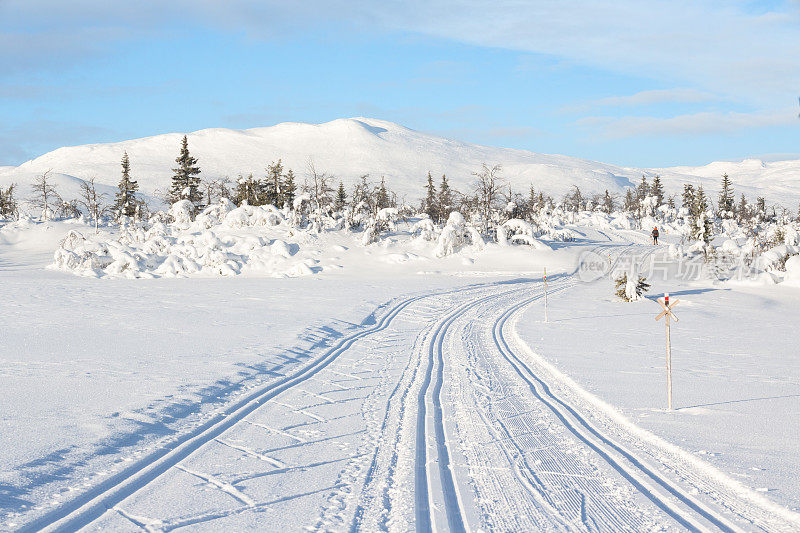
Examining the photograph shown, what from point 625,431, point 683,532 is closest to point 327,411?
point 625,431

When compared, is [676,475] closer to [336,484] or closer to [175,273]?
[336,484]

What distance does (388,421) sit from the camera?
7641 mm

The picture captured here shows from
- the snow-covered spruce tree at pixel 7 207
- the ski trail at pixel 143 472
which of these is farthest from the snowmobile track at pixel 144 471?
the snow-covered spruce tree at pixel 7 207

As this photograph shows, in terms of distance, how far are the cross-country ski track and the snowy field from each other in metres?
0.03

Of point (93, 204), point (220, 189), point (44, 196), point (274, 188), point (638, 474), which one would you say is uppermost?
point (220, 189)

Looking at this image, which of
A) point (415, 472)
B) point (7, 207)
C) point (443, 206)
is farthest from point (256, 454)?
point (7, 207)

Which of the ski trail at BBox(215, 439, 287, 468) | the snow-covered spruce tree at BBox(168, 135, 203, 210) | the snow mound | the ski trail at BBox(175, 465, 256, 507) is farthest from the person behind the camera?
the snow-covered spruce tree at BBox(168, 135, 203, 210)

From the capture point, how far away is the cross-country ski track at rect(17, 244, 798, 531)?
4797 mm

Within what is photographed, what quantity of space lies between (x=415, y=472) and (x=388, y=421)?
186 cm

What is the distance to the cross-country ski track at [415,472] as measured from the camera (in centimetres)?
480

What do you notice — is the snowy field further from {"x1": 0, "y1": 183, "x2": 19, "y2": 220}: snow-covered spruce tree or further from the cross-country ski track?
{"x1": 0, "y1": 183, "x2": 19, "y2": 220}: snow-covered spruce tree

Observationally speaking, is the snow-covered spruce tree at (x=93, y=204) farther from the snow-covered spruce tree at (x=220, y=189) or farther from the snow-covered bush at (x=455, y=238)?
the snow-covered bush at (x=455, y=238)

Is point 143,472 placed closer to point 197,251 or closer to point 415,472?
point 415,472

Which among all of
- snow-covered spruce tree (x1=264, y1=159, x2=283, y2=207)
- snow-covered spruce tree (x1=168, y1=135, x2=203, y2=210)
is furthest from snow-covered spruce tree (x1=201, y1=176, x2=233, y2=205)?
snow-covered spruce tree (x1=264, y1=159, x2=283, y2=207)
